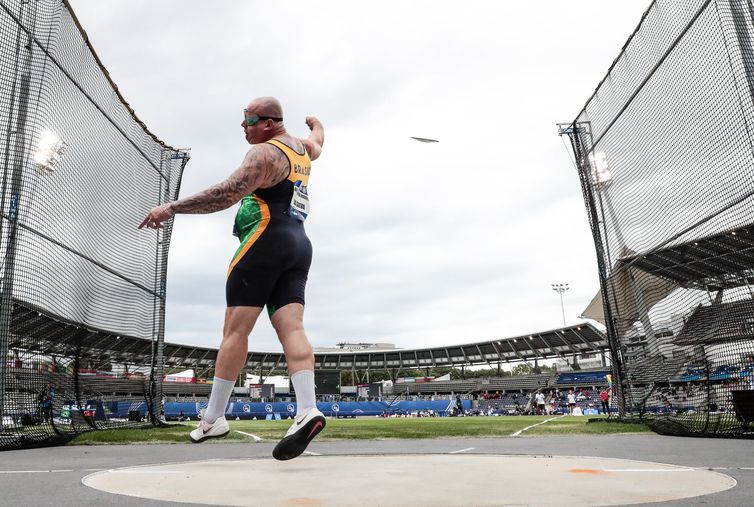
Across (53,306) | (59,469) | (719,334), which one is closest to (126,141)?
(53,306)

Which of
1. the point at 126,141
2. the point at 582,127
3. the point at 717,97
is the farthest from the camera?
the point at 582,127

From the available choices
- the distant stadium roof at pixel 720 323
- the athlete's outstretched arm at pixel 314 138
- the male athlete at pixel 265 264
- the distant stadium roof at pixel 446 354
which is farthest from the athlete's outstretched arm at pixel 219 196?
the distant stadium roof at pixel 446 354

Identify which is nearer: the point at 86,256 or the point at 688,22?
the point at 688,22

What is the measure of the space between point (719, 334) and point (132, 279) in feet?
37.8

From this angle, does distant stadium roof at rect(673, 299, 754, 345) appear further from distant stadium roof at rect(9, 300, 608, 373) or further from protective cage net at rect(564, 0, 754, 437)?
distant stadium roof at rect(9, 300, 608, 373)

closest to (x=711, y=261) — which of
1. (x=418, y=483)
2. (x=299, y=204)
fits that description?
(x=418, y=483)

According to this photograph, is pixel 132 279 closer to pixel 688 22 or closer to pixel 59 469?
pixel 59 469

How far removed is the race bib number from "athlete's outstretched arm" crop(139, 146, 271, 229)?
0.30 m

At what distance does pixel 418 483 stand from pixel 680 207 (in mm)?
7731

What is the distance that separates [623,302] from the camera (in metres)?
11.0

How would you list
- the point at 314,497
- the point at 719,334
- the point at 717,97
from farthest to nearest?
the point at 719,334
the point at 717,97
the point at 314,497

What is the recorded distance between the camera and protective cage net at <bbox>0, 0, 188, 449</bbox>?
692cm

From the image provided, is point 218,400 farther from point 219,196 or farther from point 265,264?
point 219,196

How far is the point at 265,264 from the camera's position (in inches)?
117
